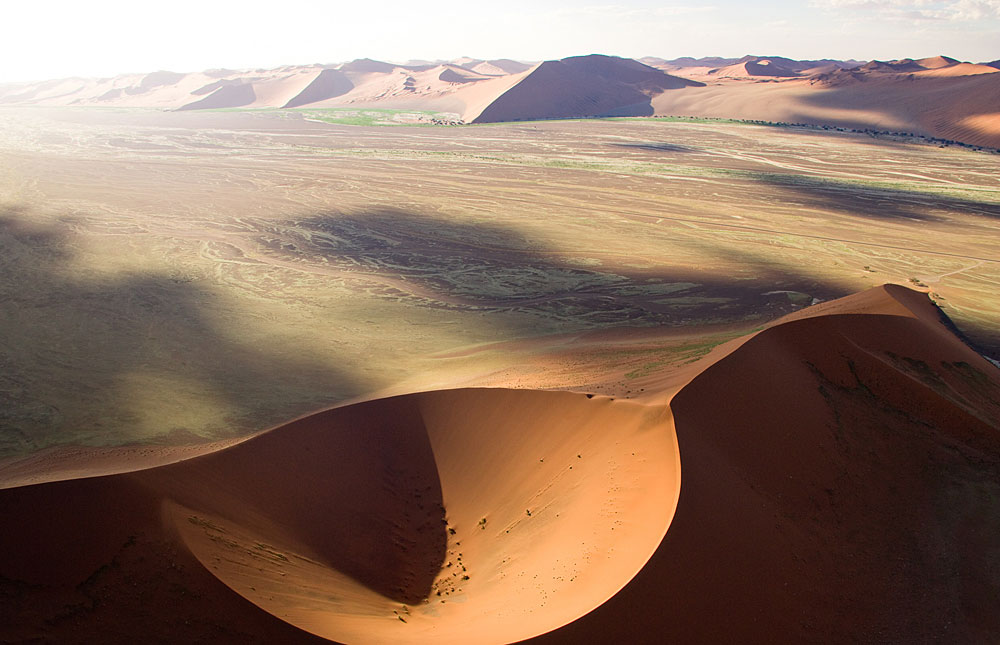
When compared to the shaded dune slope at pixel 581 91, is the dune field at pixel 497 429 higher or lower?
lower

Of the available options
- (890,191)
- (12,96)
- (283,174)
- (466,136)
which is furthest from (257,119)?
(12,96)

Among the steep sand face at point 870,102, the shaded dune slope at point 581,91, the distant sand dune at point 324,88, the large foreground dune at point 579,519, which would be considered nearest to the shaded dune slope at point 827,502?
the large foreground dune at point 579,519

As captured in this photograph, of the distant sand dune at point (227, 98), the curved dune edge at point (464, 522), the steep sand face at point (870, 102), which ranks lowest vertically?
the curved dune edge at point (464, 522)

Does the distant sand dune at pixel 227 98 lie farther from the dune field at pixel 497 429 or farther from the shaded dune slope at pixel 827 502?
the shaded dune slope at pixel 827 502

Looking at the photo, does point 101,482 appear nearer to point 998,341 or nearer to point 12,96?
point 998,341

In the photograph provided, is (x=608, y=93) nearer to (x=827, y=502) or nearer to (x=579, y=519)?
(x=827, y=502)

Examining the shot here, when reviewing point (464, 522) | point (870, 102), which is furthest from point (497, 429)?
point (870, 102)
